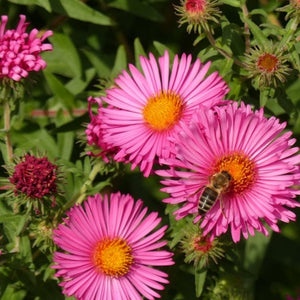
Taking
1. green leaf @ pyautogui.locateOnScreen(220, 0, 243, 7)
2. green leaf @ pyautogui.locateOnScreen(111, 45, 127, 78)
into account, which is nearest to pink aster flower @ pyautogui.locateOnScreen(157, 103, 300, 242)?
green leaf @ pyautogui.locateOnScreen(220, 0, 243, 7)

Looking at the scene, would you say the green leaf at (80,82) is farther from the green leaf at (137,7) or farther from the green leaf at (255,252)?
the green leaf at (255,252)

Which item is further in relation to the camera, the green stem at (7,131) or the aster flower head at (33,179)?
the green stem at (7,131)

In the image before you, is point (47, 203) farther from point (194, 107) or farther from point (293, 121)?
point (293, 121)

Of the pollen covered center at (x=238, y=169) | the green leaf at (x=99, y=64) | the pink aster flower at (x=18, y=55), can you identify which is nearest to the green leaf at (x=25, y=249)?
the pink aster flower at (x=18, y=55)

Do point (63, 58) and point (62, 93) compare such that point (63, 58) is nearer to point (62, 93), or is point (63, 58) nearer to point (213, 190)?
point (62, 93)

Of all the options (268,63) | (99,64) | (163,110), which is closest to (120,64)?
(99,64)

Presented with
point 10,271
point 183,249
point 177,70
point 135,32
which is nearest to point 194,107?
point 177,70
